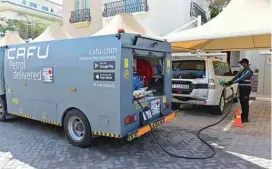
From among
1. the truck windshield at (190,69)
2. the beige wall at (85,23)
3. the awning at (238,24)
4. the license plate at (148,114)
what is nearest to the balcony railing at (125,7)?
the beige wall at (85,23)

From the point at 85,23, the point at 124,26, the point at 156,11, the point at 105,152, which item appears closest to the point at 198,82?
the point at 124,26

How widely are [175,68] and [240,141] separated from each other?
3507 mm

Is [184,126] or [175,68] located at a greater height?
[175,68]

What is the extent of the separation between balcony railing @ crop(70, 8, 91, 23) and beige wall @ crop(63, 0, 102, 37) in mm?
230

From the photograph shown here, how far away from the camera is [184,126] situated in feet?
22.3

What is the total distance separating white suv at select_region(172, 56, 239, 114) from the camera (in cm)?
759

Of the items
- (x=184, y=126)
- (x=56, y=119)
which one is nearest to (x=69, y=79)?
(x=56, y=119)

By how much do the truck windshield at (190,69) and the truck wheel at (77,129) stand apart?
4.05 m

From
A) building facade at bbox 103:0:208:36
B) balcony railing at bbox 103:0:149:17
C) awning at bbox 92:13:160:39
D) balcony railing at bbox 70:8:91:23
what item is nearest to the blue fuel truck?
awning at bbox 92:13:160:39

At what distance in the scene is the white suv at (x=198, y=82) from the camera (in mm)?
7590

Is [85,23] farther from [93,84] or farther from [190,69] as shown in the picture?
[93,84]

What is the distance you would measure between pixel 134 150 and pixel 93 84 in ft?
5.20

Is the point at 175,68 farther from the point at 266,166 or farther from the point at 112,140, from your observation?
the point at 266,166

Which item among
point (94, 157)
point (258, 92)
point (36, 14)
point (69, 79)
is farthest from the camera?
point (36, 14)
